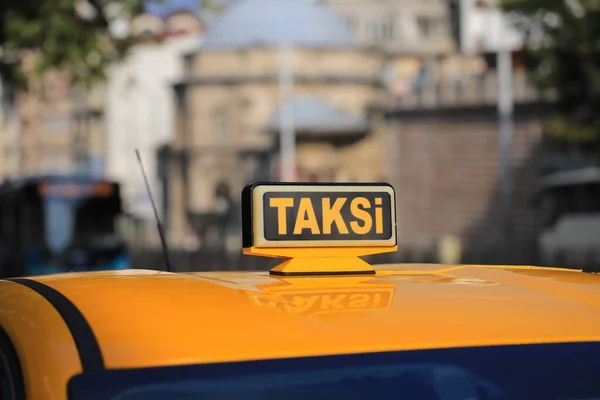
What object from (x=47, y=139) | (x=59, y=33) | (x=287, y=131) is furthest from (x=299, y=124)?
(x=59, y=33)

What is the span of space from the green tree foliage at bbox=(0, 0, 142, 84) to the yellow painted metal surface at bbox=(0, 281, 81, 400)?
13.3 m

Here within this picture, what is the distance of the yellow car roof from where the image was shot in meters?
2.01

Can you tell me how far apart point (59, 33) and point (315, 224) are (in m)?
13.4

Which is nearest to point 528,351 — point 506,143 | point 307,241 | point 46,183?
point 307,241

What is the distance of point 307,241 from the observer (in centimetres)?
260

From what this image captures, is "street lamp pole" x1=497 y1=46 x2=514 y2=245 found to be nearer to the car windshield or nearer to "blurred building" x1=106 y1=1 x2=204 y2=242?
"blurred building" x1=106 y1=1 x2=204 y2=242

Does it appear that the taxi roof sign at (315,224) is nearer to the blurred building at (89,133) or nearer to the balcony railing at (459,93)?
the balcony railing at (459,93)

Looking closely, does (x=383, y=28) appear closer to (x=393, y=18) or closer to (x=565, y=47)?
(x=393, y=18)

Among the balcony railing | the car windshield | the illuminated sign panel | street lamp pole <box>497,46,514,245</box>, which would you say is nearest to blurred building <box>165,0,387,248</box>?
the balcony railing

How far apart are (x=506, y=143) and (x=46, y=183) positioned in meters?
32.6

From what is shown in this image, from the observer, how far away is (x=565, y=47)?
29.6 meters

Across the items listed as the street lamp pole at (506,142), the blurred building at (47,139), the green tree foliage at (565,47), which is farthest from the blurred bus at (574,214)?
the blurred building at (47,139)

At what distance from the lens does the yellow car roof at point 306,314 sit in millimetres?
2014

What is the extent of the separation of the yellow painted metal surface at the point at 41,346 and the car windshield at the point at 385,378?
0.04 metres
